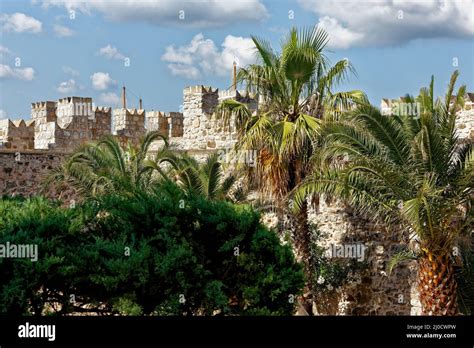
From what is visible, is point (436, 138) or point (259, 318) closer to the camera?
point (259, 318)

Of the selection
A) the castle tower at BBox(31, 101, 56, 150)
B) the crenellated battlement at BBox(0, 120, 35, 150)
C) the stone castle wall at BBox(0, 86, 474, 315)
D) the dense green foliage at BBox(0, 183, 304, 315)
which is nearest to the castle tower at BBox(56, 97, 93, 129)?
the stone castle wall at BBox(0, 86, 474, 315)

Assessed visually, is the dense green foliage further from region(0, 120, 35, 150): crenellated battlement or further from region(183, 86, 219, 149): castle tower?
region(0, 120, 35, 150): crenellated battlement

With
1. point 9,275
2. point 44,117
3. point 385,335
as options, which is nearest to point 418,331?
point 385,335

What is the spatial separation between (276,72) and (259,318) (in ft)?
22.1

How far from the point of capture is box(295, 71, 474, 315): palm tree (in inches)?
595

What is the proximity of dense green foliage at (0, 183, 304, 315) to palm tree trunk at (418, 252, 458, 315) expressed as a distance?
11.6 ft

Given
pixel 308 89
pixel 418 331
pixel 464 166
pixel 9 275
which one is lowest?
pixel 418 331

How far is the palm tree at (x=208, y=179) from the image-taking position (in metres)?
18.3

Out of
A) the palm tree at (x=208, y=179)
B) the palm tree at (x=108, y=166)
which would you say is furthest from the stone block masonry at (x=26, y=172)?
the palm tree at (x=208, y=179)

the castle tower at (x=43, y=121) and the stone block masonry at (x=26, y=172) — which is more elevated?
the castle tower at (x=43, y=121)

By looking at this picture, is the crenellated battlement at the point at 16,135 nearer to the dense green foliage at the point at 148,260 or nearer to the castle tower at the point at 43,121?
the castle tower at the point at 43,121

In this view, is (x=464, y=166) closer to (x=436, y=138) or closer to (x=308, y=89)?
(x=436, y=138)

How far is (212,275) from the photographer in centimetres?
1262

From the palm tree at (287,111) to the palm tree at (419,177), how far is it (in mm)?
940
